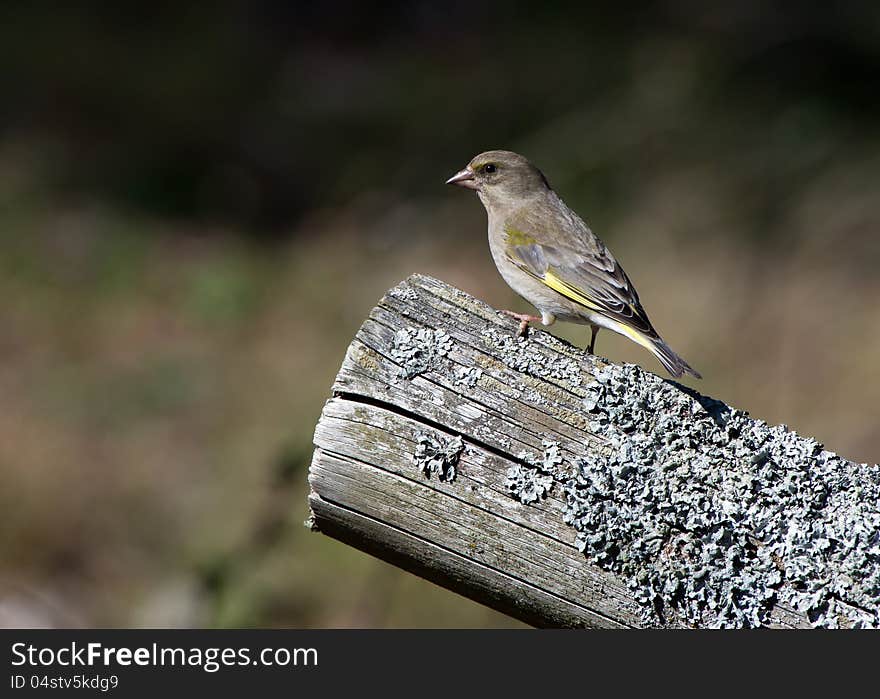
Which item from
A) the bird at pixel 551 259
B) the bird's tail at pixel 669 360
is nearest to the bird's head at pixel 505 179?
the bird at pixel 551 259

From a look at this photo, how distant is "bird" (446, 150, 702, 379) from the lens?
444cm

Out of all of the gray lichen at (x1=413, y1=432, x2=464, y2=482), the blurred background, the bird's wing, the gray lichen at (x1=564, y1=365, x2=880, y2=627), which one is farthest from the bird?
the gray lichen at (x1=413, y1=432, x2=464, y2=482)

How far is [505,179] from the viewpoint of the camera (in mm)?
5398

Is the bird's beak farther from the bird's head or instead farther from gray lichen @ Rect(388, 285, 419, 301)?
gray lichen @ Rect(388, 285, 419, 301)

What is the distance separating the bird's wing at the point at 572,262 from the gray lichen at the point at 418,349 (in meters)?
1.86

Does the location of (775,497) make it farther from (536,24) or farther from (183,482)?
(536,24)

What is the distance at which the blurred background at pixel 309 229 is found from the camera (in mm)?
6160

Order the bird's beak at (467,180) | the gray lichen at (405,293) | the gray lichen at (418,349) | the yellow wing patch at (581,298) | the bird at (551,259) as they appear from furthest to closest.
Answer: the bird's beak at (467,180), the bird at (551,259), the yellow wing patch at (581,298), the gray lichen at (405,293), the gray lichen at (418,349)

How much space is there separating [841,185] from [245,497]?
5.09m

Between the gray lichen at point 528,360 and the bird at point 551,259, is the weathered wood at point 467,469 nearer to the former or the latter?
the gray lichen at point 528,360

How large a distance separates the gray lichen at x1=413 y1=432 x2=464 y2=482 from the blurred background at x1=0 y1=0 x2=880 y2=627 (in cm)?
228

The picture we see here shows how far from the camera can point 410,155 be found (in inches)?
368

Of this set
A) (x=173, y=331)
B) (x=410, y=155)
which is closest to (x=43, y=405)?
(x=173, y=331)

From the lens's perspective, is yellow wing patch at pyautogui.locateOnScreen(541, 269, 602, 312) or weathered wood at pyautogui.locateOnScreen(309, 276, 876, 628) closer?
weathered wood at pyautogui.locateOnScreen(309, 276, 876, 628)
